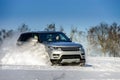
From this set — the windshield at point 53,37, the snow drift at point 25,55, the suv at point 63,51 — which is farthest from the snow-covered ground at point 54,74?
the windshield at point 53,37

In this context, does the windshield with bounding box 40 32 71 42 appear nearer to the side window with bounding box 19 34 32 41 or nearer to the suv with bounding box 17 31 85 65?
the suv with bounding box 17 31 85 65

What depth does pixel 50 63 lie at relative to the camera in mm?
16953

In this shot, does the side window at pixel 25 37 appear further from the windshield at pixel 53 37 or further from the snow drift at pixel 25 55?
the windshield at pixel 53 37

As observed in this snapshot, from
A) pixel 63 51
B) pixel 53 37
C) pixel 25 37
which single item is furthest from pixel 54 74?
pixel 25 37

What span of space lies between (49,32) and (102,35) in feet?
140

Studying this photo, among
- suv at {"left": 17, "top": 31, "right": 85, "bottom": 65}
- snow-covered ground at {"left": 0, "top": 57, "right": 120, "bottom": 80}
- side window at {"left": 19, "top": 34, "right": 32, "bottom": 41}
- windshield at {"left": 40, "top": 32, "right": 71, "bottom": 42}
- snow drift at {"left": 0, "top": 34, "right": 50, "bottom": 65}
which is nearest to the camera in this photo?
snow-covered ground at {"left": 0, "top": 57, "right": 120, "bottom": 80}

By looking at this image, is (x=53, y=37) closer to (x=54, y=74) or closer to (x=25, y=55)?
(x=25, y=55)

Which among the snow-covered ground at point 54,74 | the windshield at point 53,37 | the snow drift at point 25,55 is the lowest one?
the snow-covered ground at point 54,74

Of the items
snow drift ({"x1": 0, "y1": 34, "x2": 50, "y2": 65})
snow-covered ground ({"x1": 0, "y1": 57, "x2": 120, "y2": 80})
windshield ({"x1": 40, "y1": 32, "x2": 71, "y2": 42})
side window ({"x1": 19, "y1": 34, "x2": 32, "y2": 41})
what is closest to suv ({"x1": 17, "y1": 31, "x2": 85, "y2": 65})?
windshield ({"x1": 40, "y1": 32, "x2": 71, "y2": 42})

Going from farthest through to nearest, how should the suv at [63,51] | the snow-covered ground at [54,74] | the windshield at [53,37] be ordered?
1. the windshield at [53,37]
2. the suv at [63,51]
3. the snow-covered ground at [54,74]

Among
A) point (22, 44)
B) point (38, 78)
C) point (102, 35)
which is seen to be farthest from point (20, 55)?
point (102, 35)

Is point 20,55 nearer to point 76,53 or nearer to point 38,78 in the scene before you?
point 76,53

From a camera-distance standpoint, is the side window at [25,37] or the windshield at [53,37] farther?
the side window at [25,37]

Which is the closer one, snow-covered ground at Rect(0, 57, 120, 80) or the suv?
snow-covered ground at Rect(0, 57, 120, 80)
